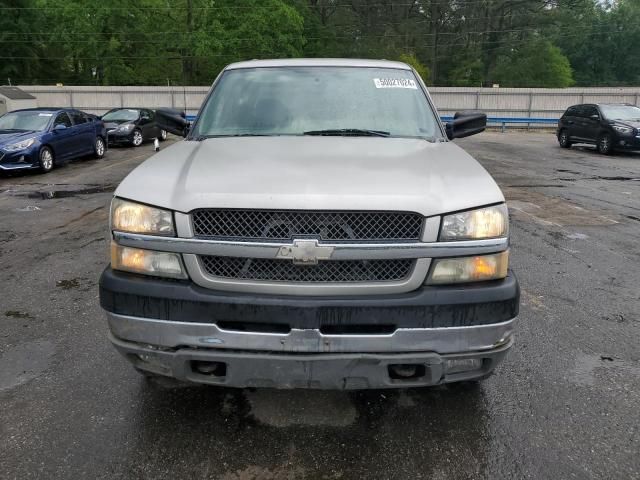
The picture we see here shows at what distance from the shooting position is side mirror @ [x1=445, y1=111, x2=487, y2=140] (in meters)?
4.49

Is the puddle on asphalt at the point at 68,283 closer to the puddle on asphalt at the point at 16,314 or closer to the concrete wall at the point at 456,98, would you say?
the puddle on asphalt at the point at 16,314

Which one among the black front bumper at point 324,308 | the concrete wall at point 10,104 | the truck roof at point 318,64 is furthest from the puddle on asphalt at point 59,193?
the concrete wall at point 10,104

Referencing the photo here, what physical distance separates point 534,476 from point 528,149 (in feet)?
60.4

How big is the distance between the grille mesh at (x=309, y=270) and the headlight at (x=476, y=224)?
0.24 metres

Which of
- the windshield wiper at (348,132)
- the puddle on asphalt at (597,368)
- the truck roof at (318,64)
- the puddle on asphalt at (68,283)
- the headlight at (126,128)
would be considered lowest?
the puddle on asphalt at (597,368)

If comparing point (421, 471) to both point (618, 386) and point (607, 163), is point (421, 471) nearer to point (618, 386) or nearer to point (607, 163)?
point (618, 386)

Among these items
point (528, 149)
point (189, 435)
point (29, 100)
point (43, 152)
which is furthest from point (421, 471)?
point (29, 100)

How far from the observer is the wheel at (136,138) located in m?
18.8

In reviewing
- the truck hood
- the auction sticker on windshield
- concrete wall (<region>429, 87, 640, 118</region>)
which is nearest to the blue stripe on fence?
concrete wall (<region>429, 87, 640, 118</region>)

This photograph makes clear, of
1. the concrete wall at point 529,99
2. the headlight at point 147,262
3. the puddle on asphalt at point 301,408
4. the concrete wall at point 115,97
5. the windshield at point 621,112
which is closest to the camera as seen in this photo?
the headlight at point 147,262

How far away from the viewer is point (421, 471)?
254 centimetres

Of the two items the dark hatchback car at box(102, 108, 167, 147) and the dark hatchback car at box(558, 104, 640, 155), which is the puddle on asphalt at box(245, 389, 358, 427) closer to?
the dark hatchback car at box(102, 108, 167, 147)

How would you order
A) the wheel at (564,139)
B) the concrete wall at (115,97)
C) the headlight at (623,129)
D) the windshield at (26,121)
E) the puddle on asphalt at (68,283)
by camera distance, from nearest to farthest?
the puddle on asphalt at (68,283), the windshield at (26,121), the headlight at (623,129), the wheel at (564,139), the concrete wall at (115,97)

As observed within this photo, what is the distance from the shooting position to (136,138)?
62.6 feet
